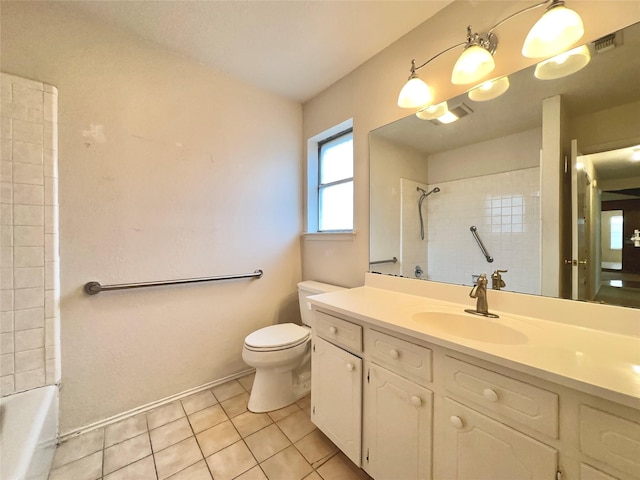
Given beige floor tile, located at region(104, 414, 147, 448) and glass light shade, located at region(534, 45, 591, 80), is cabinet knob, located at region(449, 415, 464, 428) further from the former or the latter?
beige floor tile, located at region(104, 414, 147, 448)

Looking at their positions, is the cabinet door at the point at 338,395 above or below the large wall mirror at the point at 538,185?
below

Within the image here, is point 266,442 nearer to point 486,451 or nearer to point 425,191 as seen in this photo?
point 486,451

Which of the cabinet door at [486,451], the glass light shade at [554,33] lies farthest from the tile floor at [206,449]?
the glass light shade at [554,33]

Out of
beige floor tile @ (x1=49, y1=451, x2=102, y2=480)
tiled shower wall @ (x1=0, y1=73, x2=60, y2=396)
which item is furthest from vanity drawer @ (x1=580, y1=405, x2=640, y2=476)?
tiled shower wall @ (x1=0, y1=73, x2=60, y2=396)

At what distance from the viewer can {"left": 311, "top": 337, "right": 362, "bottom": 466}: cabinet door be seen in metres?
1.09

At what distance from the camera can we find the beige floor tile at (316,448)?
1229 millimetres

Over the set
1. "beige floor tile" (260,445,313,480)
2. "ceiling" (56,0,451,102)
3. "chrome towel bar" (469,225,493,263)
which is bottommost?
"beige floor tile" (260,445,313,480)

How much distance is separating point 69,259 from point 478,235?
2226 millimetres

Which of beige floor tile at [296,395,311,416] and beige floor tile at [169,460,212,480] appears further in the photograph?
beige floor tile at [296,395,311,416]

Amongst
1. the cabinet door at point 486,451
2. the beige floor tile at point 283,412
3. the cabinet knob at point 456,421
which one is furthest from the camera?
the beige floor tile at point 283,412

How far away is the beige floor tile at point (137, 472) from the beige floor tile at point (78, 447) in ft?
0.76

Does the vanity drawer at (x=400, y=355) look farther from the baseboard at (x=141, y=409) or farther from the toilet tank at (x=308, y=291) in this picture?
the baseboard at (x=141, y=409)

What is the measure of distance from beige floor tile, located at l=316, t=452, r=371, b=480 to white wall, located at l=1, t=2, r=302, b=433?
102cm

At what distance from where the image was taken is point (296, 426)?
1443 mm
